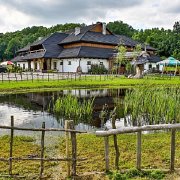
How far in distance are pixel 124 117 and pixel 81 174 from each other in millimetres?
7119

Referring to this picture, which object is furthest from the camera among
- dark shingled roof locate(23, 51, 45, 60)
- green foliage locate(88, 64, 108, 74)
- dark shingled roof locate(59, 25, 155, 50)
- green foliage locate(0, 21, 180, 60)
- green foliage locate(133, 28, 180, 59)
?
green foliage locate(0, 21, 180, 60)

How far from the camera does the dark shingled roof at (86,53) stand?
44.6 metres

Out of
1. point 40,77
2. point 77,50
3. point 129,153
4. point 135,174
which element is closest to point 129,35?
point 77,50

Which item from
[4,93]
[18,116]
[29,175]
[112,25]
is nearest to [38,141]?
[29,175]

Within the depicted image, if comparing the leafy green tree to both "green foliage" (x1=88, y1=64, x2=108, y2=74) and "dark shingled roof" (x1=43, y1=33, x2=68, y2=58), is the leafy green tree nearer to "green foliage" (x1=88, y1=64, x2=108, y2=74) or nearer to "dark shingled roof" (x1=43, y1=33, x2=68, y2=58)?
"dark shingled roof" (x1=43, y1=33, x2=68, y2=58)

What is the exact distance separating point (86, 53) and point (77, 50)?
5.26 ft

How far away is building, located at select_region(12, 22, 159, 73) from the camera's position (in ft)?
149

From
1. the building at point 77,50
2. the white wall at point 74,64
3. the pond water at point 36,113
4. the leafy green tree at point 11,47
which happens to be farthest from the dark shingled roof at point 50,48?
the leafy green tree at point 11,47

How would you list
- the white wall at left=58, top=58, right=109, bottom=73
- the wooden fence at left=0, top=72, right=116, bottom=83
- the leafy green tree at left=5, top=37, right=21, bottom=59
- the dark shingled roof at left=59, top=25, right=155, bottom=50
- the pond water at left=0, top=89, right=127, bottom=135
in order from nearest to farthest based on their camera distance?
1. the pond water at left=0, top=89, right=127, bottom=135
2. the wooden fence at left=0, top=72, right=116, bottom=83
3. the white wall at left=58, top=58, right=109, bottom=73
4. the dark shingled roof at left=59, top=25, right=155, bottom=50
5. the leafy green tree at left=5, top=37, right=21, bottom=59

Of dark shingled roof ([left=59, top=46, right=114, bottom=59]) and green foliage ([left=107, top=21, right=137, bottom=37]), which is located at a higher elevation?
green foliage ([left=107, top=21, right=137, bottom=37])

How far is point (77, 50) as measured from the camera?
45.7 m

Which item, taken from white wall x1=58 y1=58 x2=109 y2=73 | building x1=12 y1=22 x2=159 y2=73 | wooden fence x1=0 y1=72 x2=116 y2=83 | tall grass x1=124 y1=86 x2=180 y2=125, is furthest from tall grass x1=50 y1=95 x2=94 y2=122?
white wall x1=58 y1=58 x2=109 y2=73

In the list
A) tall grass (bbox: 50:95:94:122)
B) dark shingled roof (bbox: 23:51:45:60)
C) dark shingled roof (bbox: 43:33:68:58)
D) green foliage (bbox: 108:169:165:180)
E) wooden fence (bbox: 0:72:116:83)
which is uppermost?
dark shingled roof (bbox: 43:33:68:58)

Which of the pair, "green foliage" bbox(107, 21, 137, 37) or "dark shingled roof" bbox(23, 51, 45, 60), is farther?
"green foliage" bbox(107, 21, 137, 37)
